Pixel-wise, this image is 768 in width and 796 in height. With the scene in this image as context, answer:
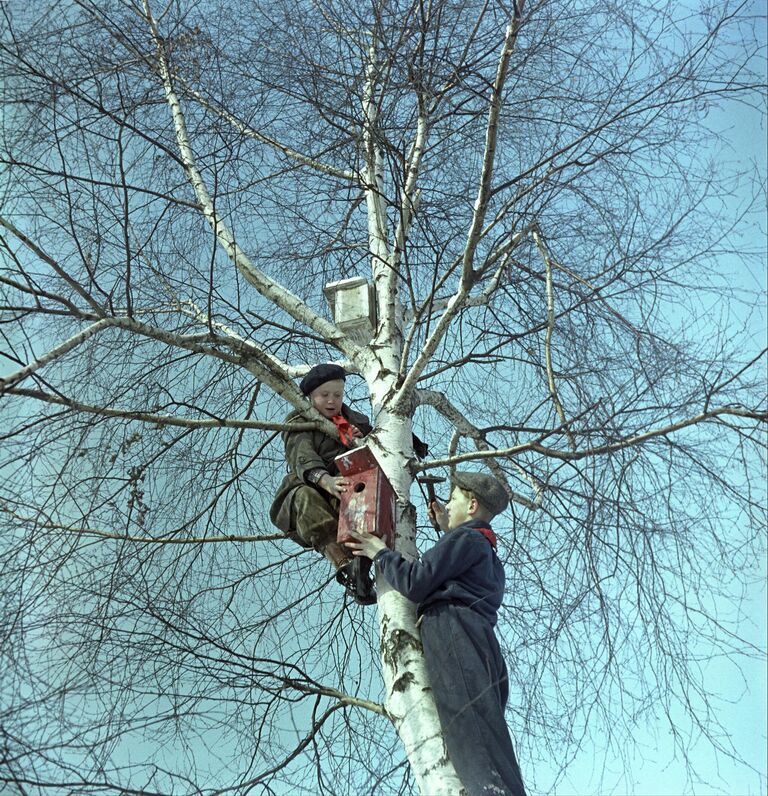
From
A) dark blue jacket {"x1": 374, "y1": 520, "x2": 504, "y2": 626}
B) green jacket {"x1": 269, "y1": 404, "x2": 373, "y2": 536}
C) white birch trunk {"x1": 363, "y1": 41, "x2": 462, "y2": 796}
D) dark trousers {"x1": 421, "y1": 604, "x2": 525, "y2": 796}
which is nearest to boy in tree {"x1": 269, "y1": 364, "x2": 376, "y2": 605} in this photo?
green jacket {"x1": 269, "y1": 404, "x2": 373, "y2": 536}

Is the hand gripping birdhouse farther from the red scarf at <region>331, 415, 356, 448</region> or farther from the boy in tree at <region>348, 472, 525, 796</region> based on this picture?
the red scarf at <region>331, 415, 356, 448</region>

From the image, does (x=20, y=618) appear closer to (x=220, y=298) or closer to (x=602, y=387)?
(x=220, y=298)

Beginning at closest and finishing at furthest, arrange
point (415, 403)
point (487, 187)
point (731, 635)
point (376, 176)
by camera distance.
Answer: point (731, 635) < point (487, 187) < point (415, 403) < point (376, 176)

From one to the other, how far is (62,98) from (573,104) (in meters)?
2.15

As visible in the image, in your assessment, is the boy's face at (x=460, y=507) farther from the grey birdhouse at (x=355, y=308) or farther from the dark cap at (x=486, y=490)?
the grey birdhouse at (x=355, y=308)

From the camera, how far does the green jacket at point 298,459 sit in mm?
3521

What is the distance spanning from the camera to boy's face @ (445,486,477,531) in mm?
3564

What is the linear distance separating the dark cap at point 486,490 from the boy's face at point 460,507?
0.08ft

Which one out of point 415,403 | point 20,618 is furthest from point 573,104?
point 20,618

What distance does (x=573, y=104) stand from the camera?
3.87 m

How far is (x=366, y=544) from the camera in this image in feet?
10.5

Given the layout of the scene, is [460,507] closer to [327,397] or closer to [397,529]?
[397,529]

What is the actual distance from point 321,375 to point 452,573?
1.11 meters

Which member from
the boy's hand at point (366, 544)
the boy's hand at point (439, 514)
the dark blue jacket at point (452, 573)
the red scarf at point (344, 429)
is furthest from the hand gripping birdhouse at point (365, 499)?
the boy's hand at point (439, 514)
